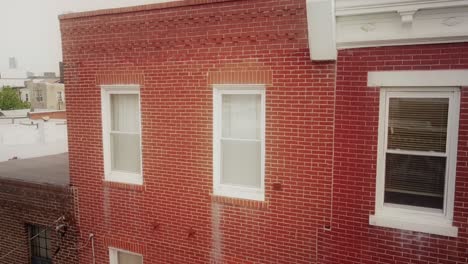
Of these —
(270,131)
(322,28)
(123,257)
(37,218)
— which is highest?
(322,28)

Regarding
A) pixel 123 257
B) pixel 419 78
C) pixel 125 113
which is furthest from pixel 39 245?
pixel 419 78

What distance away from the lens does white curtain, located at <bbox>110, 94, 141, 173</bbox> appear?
7613 millimetres

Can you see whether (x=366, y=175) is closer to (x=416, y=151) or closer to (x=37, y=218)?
(x=416, y=151)

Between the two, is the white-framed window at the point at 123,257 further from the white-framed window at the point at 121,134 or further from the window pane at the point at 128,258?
the white-framed window at the point at 121,134

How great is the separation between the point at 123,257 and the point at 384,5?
6.88 metres

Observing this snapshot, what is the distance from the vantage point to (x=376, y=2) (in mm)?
5062

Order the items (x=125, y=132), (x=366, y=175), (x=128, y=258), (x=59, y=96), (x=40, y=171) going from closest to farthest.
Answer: (x=366, y=175) → (x=125, y=132) → (x=128, y=258) → (x=40, y=171) → (x=59, y=96)

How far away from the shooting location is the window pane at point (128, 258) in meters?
7.95

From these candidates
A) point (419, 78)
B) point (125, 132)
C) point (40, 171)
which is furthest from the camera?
point (40, 171)

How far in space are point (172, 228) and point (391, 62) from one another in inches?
188

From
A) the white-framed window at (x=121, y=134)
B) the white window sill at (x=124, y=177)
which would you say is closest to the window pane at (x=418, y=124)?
the white-framed window at (x=121, y=134)

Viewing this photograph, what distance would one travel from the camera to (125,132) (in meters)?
7.68

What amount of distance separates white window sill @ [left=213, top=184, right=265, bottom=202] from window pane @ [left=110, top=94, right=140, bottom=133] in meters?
2.16

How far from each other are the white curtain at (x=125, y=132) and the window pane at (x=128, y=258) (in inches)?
71.5
